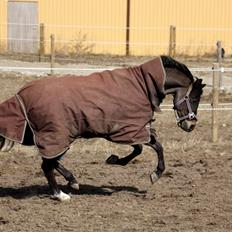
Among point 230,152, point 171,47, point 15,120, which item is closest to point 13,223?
point 15,120

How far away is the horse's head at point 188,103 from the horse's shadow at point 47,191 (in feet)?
2.88

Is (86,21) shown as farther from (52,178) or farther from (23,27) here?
(52,178)

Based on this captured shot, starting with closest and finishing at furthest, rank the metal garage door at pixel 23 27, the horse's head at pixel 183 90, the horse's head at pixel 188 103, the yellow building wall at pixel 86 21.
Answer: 1. the horse's head at pixel 183 90
2. the horse's head at pixel 188 103
3. the metal garage door at pixel 23 27
4. the yellow building wall at pixel 86 21

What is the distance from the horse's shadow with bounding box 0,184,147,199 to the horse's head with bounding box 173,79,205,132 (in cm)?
88

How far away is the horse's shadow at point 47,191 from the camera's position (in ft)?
24.2

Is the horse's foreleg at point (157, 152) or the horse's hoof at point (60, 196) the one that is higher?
the horse's foreleg at point (157, 152)

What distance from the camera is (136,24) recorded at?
30.5 metres

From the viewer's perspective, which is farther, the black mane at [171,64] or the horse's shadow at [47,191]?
the horse's shadow at [47,191]

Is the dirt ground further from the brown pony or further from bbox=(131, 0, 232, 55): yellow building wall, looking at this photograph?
bbox=(131, 0, 232, 55): yellow building wall

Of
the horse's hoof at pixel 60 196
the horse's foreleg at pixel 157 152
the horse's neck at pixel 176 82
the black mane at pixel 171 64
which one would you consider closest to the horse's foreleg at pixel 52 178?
the horse's hoof at pixel 60 196

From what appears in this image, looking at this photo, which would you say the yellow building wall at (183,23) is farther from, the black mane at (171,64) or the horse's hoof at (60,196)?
the horse's hoof at (60,196)

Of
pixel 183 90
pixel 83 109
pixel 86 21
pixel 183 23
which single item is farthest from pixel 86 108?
pixel 183 23

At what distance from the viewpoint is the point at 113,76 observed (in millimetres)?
6898

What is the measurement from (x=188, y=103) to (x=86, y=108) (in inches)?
44.5
